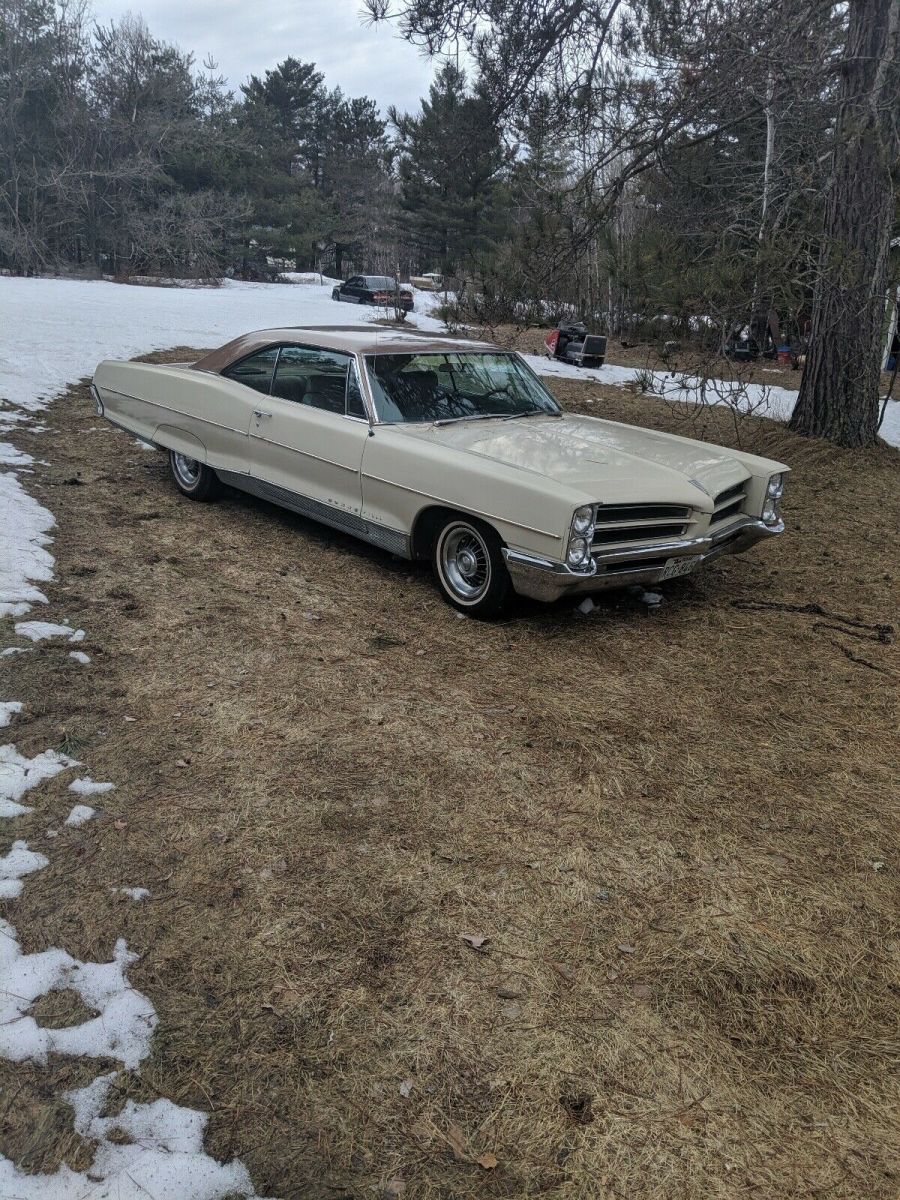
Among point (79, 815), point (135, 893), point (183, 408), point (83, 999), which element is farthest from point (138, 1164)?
point (183, 408)

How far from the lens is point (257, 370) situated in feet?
19.2

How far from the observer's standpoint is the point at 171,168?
129 ft

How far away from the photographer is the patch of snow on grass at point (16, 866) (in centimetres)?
261

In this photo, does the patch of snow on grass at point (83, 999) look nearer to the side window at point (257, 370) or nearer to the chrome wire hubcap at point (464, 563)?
the chrome wire hubcap at point (464, 563)

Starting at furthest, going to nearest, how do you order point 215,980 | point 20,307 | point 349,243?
point 349,243 → point 20,307 → point 215,980

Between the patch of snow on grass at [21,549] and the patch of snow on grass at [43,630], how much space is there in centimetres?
12

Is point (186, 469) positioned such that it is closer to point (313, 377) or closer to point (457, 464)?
point (313, 377)

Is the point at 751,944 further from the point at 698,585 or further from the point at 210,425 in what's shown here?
the point at 210,425

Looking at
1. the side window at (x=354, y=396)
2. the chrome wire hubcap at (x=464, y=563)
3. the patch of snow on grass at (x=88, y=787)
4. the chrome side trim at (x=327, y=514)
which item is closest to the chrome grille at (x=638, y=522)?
the chrome wire hubcap at (x=464, y=563)

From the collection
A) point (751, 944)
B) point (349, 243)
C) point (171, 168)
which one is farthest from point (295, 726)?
point (349, 243)

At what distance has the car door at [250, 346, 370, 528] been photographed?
507 centimetres

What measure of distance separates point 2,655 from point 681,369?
525 centimetres

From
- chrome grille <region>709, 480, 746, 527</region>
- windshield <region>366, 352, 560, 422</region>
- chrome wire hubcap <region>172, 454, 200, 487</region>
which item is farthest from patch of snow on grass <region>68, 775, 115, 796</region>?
chrome wire hubcap <region>172, 454, 200, 487</region>

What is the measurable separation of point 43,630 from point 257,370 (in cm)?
245
